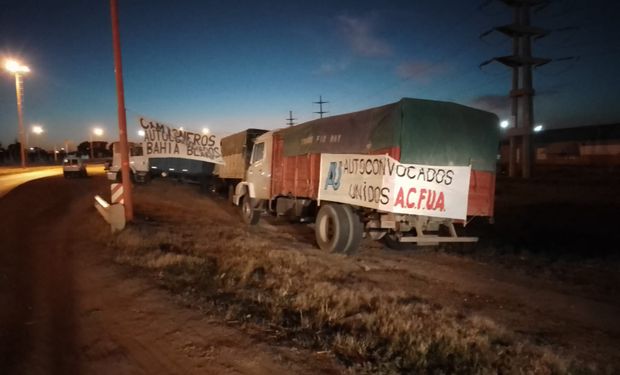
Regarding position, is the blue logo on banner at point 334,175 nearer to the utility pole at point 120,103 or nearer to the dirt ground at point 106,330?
the dirt ground at point 106,330

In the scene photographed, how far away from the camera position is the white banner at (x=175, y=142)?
13180 mm

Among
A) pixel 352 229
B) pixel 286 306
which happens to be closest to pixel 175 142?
pixel 352 229

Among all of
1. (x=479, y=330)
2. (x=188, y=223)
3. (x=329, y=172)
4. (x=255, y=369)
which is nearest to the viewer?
(x=255, y=369)

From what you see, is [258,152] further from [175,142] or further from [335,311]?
[335,311]

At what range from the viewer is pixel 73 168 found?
30.8m

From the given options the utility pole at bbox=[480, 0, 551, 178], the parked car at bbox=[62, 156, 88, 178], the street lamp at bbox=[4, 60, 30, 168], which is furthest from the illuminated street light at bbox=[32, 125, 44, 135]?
the utility pole at bbox=[480, 0, 551, 178]

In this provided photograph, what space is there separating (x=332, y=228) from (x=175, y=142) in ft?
22.4

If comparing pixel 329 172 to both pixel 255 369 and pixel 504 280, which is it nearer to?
pixel 504 280

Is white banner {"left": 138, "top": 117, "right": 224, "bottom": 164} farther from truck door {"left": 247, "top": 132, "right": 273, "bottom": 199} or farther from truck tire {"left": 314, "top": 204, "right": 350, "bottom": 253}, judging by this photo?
truck tire {"left": 314, "top": 204, "right": 350, "bottom": 253}

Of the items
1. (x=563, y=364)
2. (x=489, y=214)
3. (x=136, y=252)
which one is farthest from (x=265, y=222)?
(x=563, y=364)

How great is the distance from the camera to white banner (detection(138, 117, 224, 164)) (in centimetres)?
1318

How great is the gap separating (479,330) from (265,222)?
418 inches

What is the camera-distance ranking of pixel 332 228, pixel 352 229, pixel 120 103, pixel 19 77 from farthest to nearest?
1. pixel 19 77
2. pixel 120 103
3. pixel 332 228
4. pixel 352 229

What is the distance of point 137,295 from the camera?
6.19m
